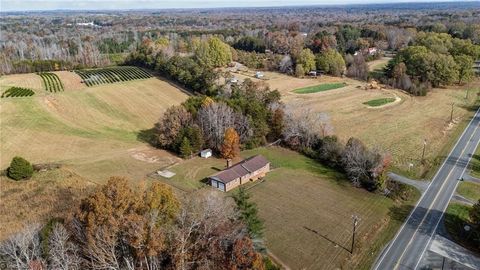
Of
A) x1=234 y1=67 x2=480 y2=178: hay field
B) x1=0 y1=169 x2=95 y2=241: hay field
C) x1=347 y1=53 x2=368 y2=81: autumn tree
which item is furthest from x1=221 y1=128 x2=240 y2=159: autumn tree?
x1=347 y1=53 x2=368 y2=81: autumn tree

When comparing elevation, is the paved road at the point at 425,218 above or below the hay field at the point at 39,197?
below

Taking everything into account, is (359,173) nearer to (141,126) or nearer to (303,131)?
(303,131)

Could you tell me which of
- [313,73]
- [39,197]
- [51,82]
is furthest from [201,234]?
[313,73]

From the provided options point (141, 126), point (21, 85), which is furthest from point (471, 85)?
point (21, 85)

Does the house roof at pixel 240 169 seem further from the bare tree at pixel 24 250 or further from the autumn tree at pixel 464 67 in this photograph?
the autumn tree at pixel 464 67

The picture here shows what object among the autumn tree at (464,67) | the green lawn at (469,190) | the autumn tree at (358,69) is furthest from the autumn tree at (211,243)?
the autumn tree at (464,67)

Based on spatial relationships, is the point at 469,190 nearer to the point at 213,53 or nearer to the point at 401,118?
the point at 401,118

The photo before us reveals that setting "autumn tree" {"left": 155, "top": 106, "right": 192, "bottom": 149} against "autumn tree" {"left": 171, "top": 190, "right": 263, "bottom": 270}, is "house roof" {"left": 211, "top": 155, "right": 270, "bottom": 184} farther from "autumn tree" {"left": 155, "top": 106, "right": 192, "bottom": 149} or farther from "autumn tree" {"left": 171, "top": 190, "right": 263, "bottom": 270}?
"autumn tree" {"left": 171, "top": 190, "right": 263, "bottom": 270}
